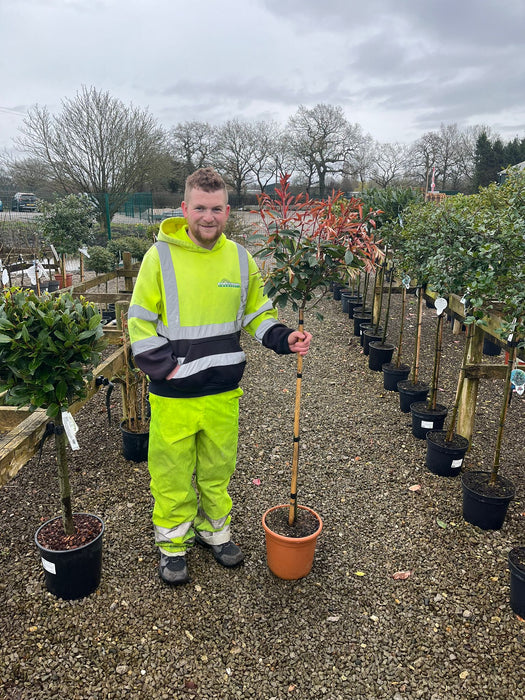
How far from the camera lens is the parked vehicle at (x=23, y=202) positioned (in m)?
18.3

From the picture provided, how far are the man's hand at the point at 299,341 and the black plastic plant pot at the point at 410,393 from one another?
2.87m

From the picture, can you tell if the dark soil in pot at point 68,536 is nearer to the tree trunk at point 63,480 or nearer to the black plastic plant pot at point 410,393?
the tree trunk at point 63,480

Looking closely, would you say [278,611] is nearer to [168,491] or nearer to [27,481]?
[168,491]

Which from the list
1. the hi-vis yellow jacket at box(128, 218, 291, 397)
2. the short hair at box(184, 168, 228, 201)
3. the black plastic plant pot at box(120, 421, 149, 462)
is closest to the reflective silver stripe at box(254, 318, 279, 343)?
the hi-vis yellow jacket at box(128, 218, 291, 397)

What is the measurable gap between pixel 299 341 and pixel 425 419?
7.79 feet

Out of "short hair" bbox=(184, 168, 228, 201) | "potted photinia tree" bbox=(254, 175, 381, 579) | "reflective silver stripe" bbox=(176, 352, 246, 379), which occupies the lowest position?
"reflective silver stripe" bbox=(176, 352, 246, 379)

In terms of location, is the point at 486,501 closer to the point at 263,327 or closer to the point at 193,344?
the point at 263,327

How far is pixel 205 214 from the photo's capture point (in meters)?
2.62

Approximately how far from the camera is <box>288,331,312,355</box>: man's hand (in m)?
2.73

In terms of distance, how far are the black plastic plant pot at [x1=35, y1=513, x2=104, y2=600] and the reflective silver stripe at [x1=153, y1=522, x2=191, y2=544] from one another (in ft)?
1.13

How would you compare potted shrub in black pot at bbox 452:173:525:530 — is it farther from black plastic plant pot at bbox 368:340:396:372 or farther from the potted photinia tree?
black plastic plant pot at bbox 368:340:396:372

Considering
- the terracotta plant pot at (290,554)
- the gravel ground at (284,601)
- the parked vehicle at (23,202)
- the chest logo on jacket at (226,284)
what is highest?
the parked vehicle at (23,202)

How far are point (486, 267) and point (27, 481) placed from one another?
155 inches

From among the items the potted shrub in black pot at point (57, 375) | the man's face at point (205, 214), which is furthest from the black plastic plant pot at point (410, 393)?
the potted shrub in black pot at point (57, 375)
